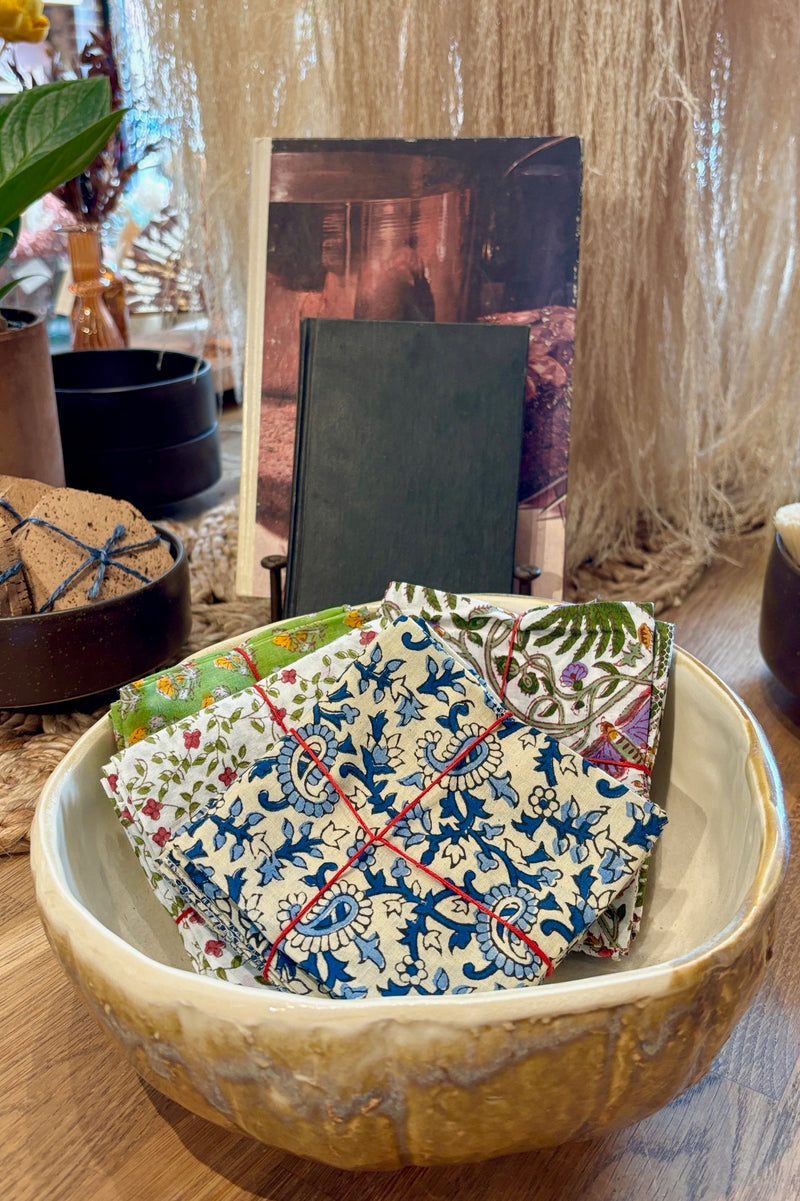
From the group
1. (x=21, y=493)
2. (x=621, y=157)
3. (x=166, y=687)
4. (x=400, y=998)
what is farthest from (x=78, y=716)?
(x=621, y=157)

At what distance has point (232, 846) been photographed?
1.58 feet

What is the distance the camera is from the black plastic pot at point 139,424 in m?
1.15

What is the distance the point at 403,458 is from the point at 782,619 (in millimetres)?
339

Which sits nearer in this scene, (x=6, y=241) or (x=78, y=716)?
(x=78, y=716)

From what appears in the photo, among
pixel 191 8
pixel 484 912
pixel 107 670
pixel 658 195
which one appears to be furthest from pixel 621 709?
pixel 191 8

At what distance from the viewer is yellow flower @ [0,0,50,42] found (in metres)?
0.92

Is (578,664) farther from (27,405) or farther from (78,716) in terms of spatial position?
(27,405)

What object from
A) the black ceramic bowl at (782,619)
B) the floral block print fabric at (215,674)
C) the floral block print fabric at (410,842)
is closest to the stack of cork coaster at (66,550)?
the floral block print fabric at (215,674)

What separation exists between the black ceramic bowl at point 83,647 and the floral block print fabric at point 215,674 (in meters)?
0.20

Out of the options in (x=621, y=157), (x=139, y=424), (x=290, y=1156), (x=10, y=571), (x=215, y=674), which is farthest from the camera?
(x=139, y=424)

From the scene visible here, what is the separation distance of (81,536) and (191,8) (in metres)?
0.53

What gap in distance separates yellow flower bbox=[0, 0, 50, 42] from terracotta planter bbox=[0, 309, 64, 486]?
26cm

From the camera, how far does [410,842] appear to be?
0.49 meters

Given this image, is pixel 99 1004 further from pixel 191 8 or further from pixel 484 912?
pixel 191 8
